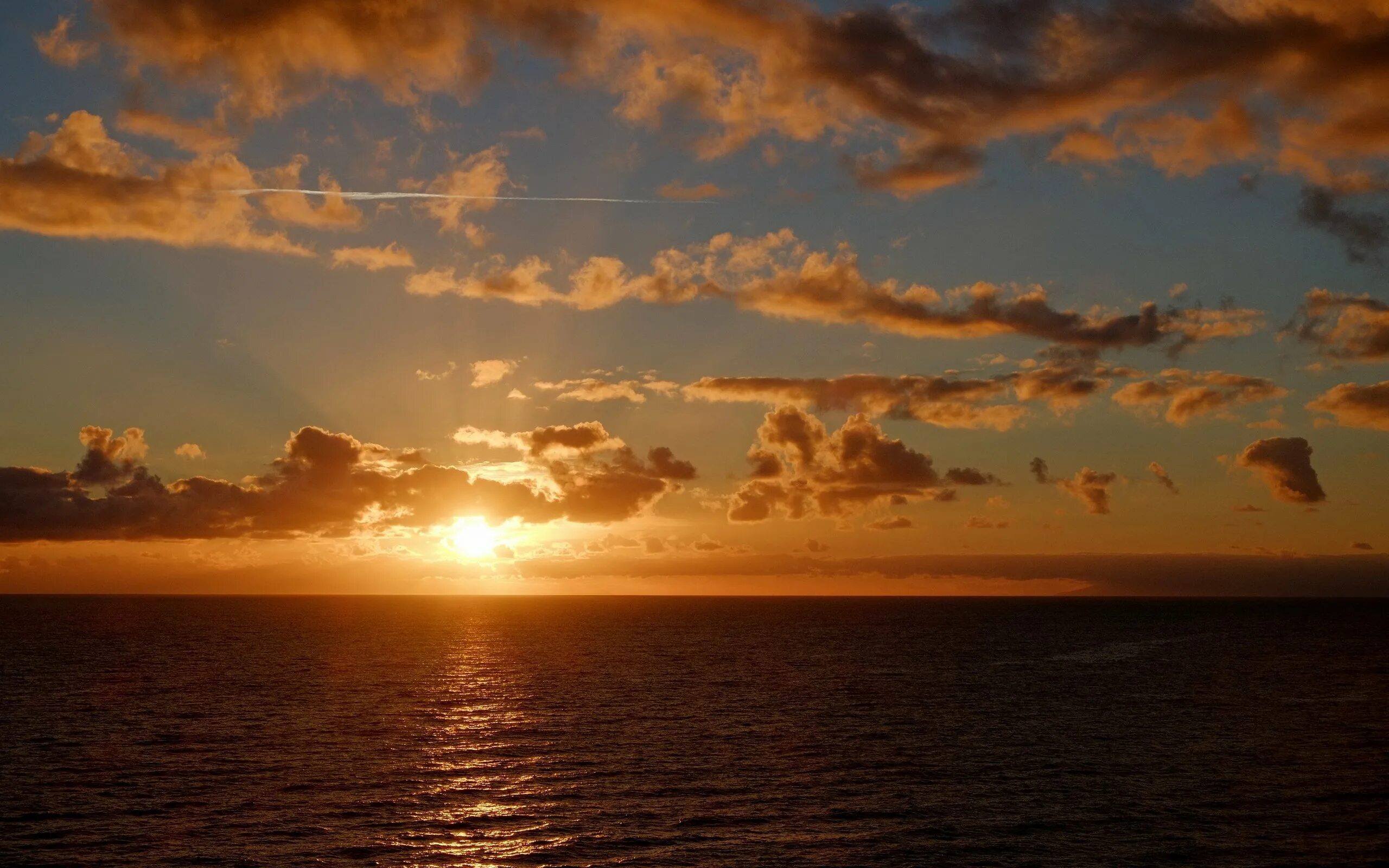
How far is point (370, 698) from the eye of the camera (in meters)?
101

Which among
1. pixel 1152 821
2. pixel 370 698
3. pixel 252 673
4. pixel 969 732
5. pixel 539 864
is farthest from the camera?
pixel 252 673

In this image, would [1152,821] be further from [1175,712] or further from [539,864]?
[1175,712]

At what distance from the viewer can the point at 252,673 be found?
128 meters

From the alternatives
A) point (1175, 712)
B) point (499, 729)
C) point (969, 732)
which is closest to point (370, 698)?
point (499, 729)

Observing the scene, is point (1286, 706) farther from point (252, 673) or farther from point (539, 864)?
point (252, 673)

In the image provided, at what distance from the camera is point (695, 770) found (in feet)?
211

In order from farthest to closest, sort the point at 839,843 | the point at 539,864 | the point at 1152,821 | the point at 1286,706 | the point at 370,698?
the point at 370,698, the point at 1286,706, the point at 1152,821, the point at 839,843, the point at 539,864

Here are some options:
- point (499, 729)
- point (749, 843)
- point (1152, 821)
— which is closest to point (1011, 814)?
point (1152, 821)

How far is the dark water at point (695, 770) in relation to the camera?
47562mm

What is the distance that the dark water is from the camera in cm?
4756

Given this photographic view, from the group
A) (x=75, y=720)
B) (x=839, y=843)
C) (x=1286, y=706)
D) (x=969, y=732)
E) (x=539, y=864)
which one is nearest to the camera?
(x=539, y=864)

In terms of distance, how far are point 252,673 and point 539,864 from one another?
9541 centimetres

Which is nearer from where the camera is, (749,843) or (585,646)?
(749,843)

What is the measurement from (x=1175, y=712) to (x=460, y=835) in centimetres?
6627
